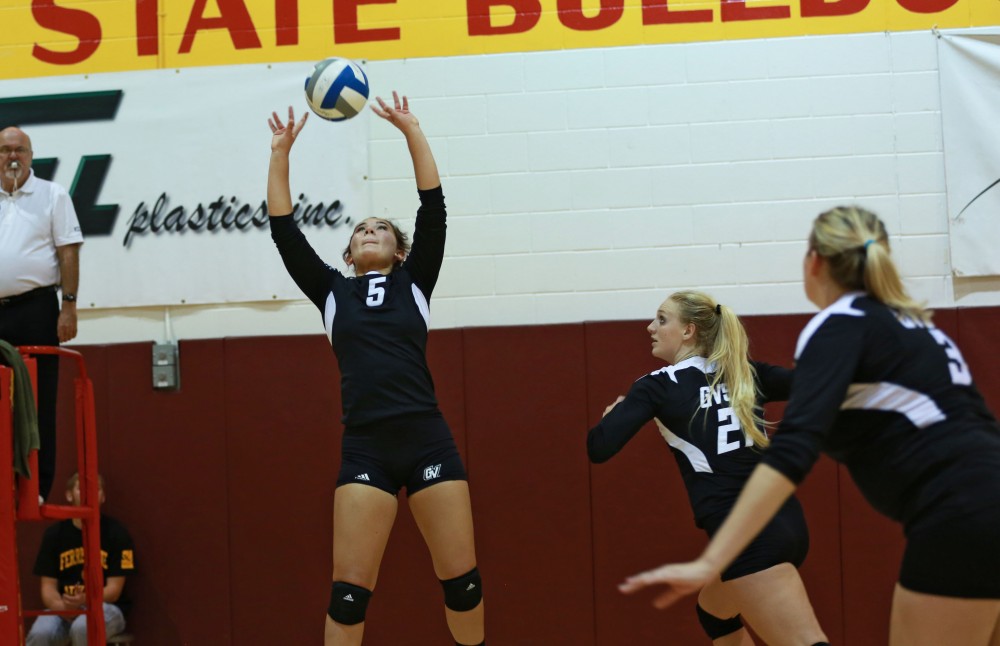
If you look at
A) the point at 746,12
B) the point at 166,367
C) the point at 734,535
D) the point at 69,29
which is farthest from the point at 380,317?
the point at 69,29

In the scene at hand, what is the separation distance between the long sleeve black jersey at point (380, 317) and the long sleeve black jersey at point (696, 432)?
2.78ft

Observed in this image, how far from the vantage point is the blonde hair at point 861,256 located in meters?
2.71

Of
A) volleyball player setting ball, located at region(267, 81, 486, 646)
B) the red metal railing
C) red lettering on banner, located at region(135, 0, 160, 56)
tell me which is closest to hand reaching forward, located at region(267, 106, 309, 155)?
volleyball player setting ball, located at region(267, 81, 486, 646)

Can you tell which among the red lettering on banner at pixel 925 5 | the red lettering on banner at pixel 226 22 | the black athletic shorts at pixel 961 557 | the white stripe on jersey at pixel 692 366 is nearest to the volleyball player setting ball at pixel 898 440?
the black athletic shorts at pixel 961 557

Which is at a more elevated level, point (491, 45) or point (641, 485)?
point (491, 45)

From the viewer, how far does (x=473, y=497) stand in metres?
5.88

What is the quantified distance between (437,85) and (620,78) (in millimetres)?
1065

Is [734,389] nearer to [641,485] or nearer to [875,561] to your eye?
[641,485]

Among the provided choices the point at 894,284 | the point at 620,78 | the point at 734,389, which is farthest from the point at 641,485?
the point at 894,284

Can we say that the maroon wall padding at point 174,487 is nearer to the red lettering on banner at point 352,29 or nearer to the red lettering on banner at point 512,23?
the red lettering on banner at point 352,29

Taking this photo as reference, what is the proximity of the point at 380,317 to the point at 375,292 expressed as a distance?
5.6 inches

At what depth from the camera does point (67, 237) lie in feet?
18.1

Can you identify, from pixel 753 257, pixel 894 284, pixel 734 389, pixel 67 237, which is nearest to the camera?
pixel 894 284

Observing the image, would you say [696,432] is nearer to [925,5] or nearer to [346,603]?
[346,603]
